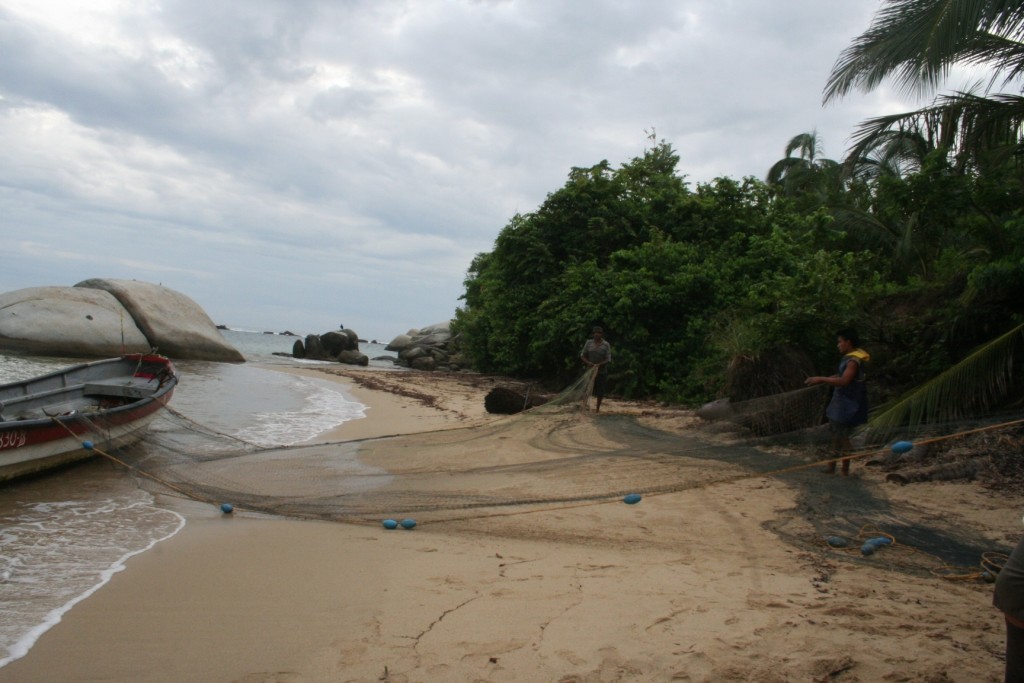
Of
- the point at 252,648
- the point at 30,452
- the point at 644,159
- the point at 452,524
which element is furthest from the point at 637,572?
the point at 644,159

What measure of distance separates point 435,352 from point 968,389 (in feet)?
97.8

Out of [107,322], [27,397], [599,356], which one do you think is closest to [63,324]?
[107,322]

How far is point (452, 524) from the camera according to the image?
5.83 m

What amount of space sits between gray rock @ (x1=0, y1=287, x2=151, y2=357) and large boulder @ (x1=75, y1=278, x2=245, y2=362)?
2.13 ft

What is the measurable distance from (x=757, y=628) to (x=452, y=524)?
2734 mm

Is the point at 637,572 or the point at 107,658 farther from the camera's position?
the point at 637,572

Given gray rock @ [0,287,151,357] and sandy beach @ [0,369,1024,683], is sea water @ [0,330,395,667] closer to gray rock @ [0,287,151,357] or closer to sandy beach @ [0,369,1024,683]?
sandy beach @ [0,369,1024,683]

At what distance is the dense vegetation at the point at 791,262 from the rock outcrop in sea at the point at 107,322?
34.5 ft

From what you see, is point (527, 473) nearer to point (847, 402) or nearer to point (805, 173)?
point (847, 402)

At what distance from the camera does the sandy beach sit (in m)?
3.41

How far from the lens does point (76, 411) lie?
8758mm

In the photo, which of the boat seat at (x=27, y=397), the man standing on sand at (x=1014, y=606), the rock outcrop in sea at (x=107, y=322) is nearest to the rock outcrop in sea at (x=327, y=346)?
the rock outcrop in sea at (x=107, y=322)

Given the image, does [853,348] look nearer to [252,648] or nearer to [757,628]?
[757,628]

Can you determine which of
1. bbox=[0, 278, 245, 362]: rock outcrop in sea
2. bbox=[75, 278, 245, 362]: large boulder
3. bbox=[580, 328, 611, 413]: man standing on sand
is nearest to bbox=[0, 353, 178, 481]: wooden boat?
bbox=[580, 328, 611, 413]: man standing on sand
